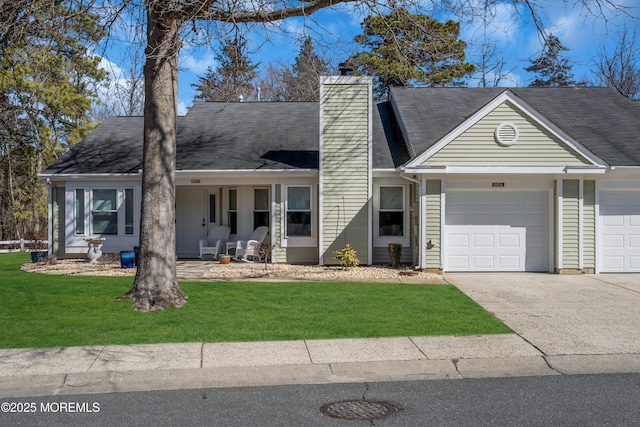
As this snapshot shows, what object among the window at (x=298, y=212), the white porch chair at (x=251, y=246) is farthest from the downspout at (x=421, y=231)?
the white porch chair at (x=251, y=246)

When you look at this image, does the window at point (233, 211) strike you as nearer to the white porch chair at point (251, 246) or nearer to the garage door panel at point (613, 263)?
the white porch chair at point (251, 246)

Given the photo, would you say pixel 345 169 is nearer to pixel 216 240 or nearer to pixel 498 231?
pixel 498 231

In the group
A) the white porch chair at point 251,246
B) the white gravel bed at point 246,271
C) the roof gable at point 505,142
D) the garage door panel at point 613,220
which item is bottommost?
Result: the white gravel bed at point 246,271

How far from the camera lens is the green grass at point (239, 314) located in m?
8.41

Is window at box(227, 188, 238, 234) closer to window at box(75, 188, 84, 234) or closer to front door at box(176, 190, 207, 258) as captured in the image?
front door at box(176, 190, 207, 258)

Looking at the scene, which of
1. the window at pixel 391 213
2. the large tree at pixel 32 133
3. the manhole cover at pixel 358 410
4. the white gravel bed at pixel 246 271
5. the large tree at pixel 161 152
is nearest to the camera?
the manhole cover at pixel 358 410

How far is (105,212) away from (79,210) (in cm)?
85

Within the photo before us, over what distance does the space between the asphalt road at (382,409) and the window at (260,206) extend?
1292 centimetres

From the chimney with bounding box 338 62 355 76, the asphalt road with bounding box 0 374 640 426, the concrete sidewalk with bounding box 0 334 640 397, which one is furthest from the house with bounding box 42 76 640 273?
the asphalt road with bounding box 0 374 640 426

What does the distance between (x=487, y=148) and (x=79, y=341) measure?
34.8 feet

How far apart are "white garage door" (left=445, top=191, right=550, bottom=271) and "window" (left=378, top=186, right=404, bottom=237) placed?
2240 mm

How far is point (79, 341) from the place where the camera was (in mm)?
7988

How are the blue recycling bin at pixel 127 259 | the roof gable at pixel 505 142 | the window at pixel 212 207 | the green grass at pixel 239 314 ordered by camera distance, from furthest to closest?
the window at pixel 212 207
the blue recycling bin at pixel 127 259
the roof gable at pixel 505 142
the green grass at pixel 239 314

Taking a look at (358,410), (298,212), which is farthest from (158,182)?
(298,212)
